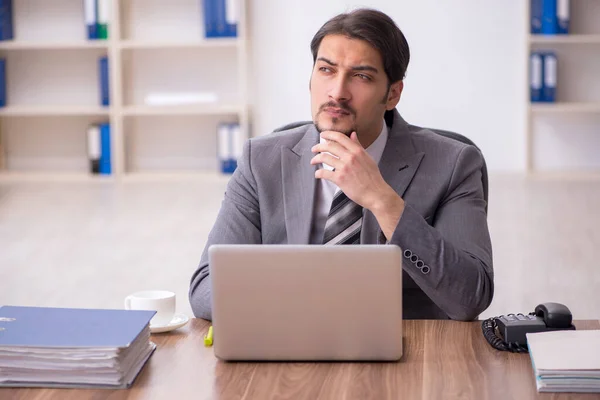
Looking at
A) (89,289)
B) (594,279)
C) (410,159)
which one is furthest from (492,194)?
(410,159)

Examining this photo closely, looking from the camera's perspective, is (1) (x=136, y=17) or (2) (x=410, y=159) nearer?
(2) (x=410, y=159)

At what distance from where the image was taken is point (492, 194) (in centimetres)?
590

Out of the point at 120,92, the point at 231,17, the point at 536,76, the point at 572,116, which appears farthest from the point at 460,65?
the point at 120,92

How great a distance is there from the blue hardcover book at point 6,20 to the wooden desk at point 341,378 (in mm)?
5723

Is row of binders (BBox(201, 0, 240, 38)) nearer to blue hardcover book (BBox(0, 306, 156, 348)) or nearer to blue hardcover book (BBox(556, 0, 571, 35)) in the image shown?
blue hardcover book (BBox(556, 0, 571, 35))

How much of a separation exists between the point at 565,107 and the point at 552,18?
2.02 feet

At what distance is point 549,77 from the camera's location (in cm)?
652

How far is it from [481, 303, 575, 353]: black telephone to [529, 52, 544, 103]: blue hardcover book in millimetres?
5137

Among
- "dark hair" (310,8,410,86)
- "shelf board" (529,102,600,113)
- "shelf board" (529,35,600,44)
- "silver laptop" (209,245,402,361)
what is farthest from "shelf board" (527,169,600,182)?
"silver laptop" (209,245,402,361)

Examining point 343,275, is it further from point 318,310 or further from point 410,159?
point 410,159

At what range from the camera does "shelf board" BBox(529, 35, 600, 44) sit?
6.31 metres

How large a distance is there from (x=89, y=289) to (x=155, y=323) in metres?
2.38

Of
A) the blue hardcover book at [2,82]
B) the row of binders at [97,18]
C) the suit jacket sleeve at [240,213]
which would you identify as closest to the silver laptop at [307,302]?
the suit jacket sleeve at [240,213]

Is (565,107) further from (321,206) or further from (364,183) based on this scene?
(364,183)
